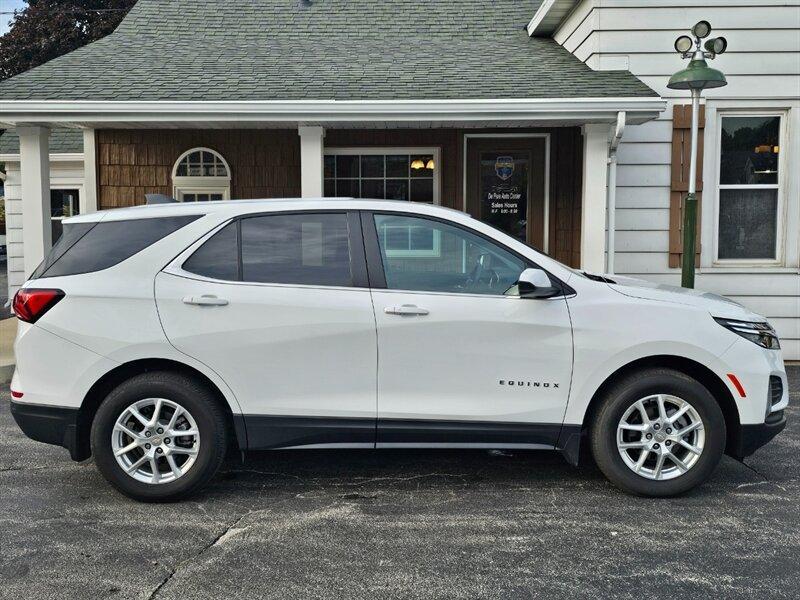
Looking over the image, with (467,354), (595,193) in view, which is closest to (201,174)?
(595,193)

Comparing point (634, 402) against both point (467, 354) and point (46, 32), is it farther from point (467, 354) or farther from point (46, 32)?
point (46, 32)

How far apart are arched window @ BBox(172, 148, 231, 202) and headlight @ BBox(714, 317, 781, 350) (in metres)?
7.83

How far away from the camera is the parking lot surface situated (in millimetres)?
3764

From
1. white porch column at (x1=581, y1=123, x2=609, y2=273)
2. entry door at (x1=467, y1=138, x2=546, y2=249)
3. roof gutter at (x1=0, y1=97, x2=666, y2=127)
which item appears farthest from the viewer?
entry door at (x1=467, y1=138, x2=546, y2=249)

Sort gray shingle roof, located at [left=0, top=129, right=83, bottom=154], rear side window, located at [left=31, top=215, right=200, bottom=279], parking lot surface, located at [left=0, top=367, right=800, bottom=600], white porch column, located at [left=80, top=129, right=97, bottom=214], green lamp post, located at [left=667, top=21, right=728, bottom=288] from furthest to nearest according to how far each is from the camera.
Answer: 1. gray shingle roof, located at [left=0, top=129, right=83, bottom=154]
2. white porch column, located at [left=80, top=129, right=97, bottom=214]
3. green lamp post, located at [left=667, top=21, right=728, bottom=288]
4. rear side window, located at [left=31, top=215, right=200, bottom=279]
5. parking lot surface, located at [left=0, top=367, right=800, bottom=600]

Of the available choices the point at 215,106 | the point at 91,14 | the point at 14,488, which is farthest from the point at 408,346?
the point at 91,14

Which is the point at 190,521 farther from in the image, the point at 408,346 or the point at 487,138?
the point at 487,138

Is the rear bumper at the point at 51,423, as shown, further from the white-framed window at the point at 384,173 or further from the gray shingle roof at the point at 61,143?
the gray shingle roof at the point at 61,143

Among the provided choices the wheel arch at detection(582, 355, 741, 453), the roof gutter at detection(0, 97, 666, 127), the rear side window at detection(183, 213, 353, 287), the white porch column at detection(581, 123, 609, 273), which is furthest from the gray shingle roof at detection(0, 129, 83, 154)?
the wheel arch at detection(582, 355, 741, 453)

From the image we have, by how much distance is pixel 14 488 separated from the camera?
5.17 meters

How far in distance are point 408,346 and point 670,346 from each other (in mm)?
1537

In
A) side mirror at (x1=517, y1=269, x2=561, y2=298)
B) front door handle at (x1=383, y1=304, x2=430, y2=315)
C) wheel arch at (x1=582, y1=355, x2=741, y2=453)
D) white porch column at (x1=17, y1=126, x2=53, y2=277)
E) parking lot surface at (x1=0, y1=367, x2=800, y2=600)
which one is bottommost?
parking lot surface at (x1=0, y1=367, x2=800, y2=600)

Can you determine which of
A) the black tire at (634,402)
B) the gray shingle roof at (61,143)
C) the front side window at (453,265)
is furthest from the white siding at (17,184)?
the black tire at (634,402)

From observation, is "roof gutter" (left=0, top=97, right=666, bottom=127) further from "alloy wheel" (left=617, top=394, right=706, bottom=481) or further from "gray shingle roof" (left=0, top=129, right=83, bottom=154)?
"gray shingle roof" (left=0, top=129, right=83, bottom=154)
